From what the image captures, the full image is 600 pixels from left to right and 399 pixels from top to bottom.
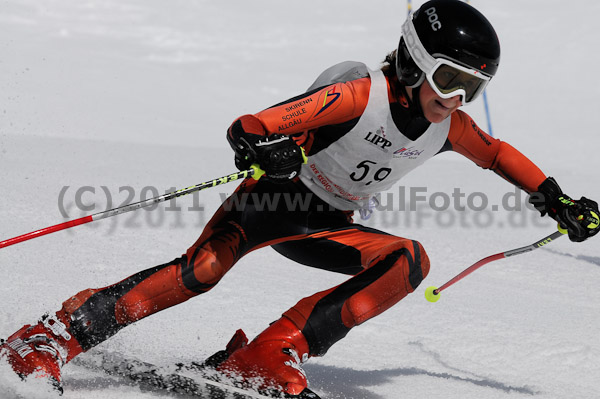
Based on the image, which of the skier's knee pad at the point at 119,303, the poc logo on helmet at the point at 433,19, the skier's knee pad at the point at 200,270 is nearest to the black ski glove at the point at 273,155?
the skier's knee pad at the point at 200,270

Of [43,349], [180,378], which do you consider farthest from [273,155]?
[43,349]

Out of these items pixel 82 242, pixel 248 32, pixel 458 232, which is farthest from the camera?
pixel 248 32

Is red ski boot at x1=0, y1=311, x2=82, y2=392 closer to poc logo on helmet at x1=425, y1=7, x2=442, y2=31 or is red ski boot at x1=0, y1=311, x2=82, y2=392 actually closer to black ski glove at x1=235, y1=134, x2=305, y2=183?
black ski glove at x1=235, y1=134, x2=305, y2=183

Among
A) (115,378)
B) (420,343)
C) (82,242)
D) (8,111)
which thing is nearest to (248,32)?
(8,111)

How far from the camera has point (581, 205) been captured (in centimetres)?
301

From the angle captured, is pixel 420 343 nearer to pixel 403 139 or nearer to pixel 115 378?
pixel 403 139

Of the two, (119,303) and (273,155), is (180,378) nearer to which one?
(119,303)

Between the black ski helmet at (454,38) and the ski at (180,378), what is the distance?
4.30 ft

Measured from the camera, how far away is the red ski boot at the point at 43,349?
2545 millimetres

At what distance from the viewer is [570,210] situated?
9.85ft

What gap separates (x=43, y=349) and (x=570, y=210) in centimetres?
214

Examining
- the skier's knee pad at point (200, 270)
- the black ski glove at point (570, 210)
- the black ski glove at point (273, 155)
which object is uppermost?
the black ski glove at point (273, 155)

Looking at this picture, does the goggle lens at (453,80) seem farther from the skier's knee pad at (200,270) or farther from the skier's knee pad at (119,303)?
the skier's knee pad at (119,303)

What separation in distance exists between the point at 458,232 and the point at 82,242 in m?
3.21
